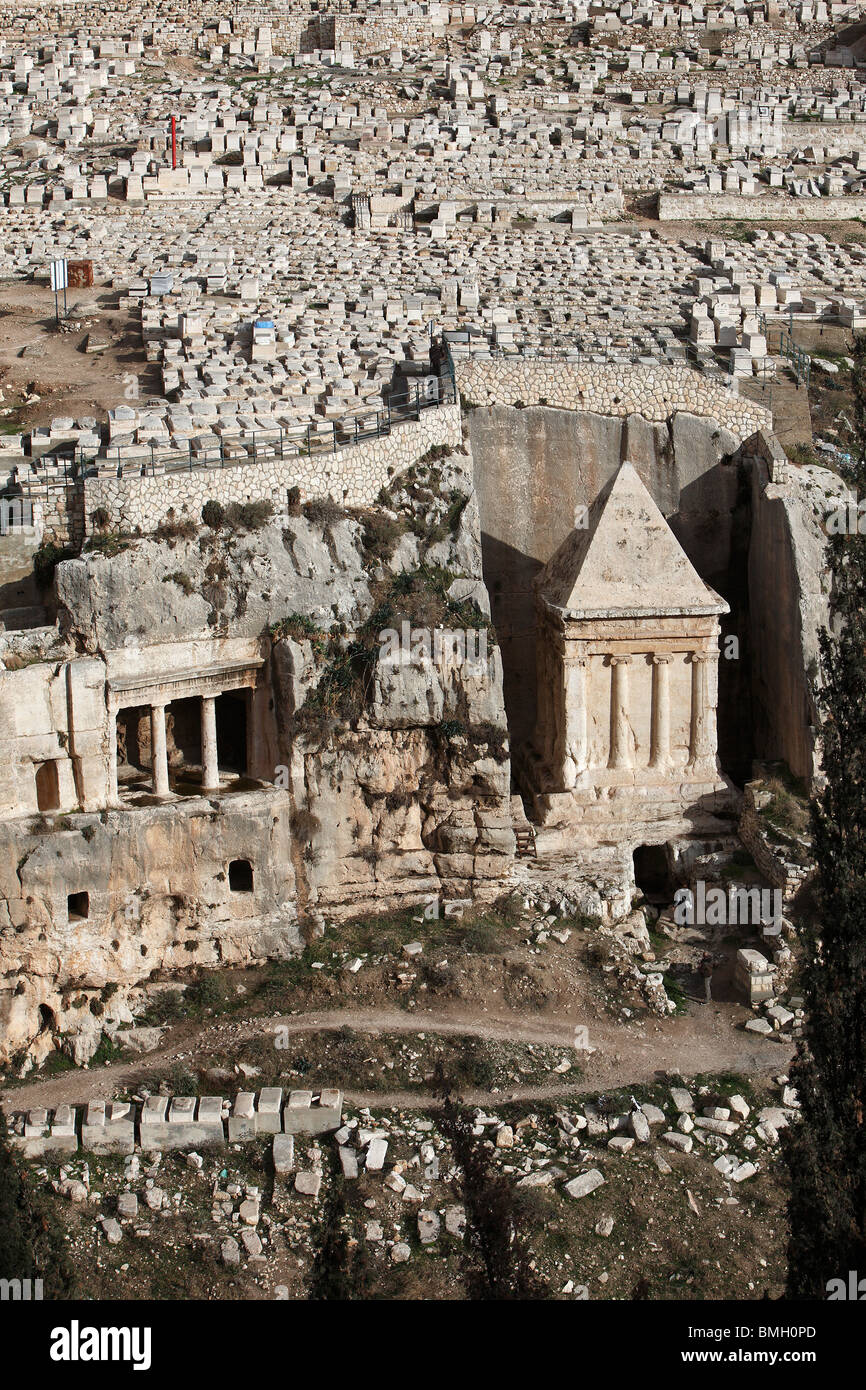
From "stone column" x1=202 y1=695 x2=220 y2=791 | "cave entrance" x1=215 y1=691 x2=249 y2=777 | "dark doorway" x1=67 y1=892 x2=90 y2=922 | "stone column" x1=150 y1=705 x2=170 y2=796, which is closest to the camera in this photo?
"dark doorway" x1=67 y1=892 x2=90 y2=922

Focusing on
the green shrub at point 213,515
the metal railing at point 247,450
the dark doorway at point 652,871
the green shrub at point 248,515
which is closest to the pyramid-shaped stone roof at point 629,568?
the metal railing at point 247,450

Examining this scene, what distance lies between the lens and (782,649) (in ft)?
107

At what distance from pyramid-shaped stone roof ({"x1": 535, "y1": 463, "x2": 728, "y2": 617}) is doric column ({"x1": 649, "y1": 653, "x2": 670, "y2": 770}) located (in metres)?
0.87

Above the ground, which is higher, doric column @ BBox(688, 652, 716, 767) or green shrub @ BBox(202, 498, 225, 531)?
green shrub @ BBox(202, 498, 225, 531)

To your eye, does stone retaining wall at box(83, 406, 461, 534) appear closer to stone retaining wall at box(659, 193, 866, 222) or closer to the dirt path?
the dirt path

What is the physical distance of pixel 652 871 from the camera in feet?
108

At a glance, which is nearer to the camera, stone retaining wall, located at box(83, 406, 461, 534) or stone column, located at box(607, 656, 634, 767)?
stone retaining wall, located at box(83, 406, 461, 534)

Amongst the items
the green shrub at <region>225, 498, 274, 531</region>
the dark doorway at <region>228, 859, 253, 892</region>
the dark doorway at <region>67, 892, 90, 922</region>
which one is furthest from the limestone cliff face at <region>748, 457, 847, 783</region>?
the dark doorway at <region>67, 892, 90, 922</region>

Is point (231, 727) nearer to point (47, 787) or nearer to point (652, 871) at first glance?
point (47, 787)

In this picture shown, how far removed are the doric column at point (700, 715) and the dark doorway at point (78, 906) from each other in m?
10.2

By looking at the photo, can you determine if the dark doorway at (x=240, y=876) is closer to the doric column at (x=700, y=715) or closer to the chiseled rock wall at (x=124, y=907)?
the chiseled rock wall at (x=124, y=907)

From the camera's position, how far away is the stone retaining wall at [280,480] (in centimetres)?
2902

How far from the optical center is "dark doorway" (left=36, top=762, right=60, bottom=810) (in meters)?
28.1
